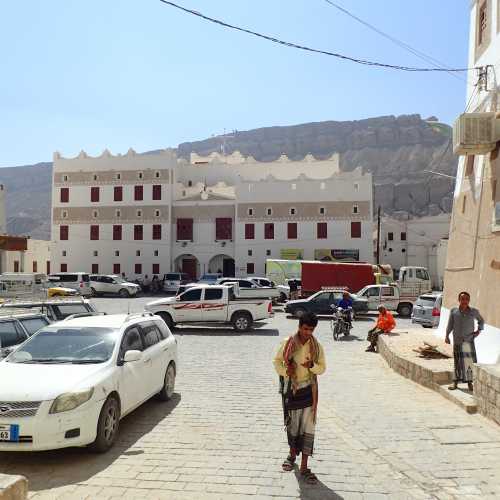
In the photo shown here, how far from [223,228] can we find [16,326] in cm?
3966

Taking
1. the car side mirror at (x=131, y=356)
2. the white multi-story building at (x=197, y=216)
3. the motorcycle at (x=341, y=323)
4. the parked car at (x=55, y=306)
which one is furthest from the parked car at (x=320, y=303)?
the white multi-story building at (x=197, y=216)

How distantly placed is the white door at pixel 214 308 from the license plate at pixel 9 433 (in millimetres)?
14159

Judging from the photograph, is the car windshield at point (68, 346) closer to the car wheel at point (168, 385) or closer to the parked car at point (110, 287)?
the car wheel at point (168, 385)

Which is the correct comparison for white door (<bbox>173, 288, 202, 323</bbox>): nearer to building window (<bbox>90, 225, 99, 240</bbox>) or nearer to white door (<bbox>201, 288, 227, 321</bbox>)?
white door (<bbox>201, 288, 227, 321</bbox>)

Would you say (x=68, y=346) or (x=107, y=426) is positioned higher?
(x=68, y=346)

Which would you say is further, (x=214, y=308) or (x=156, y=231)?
(x=156, y=231)

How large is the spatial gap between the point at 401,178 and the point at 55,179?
70.6m

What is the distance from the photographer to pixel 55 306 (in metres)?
13.0

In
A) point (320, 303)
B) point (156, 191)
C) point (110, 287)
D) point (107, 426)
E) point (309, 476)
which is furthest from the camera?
point (156, 191)

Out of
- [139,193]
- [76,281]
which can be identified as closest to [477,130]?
[76,281]

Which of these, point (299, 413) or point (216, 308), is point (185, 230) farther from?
point (299, 413)

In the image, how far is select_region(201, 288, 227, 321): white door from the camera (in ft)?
64.1

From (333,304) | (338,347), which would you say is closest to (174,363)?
(338,347)

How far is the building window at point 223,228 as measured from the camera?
1933 inches
